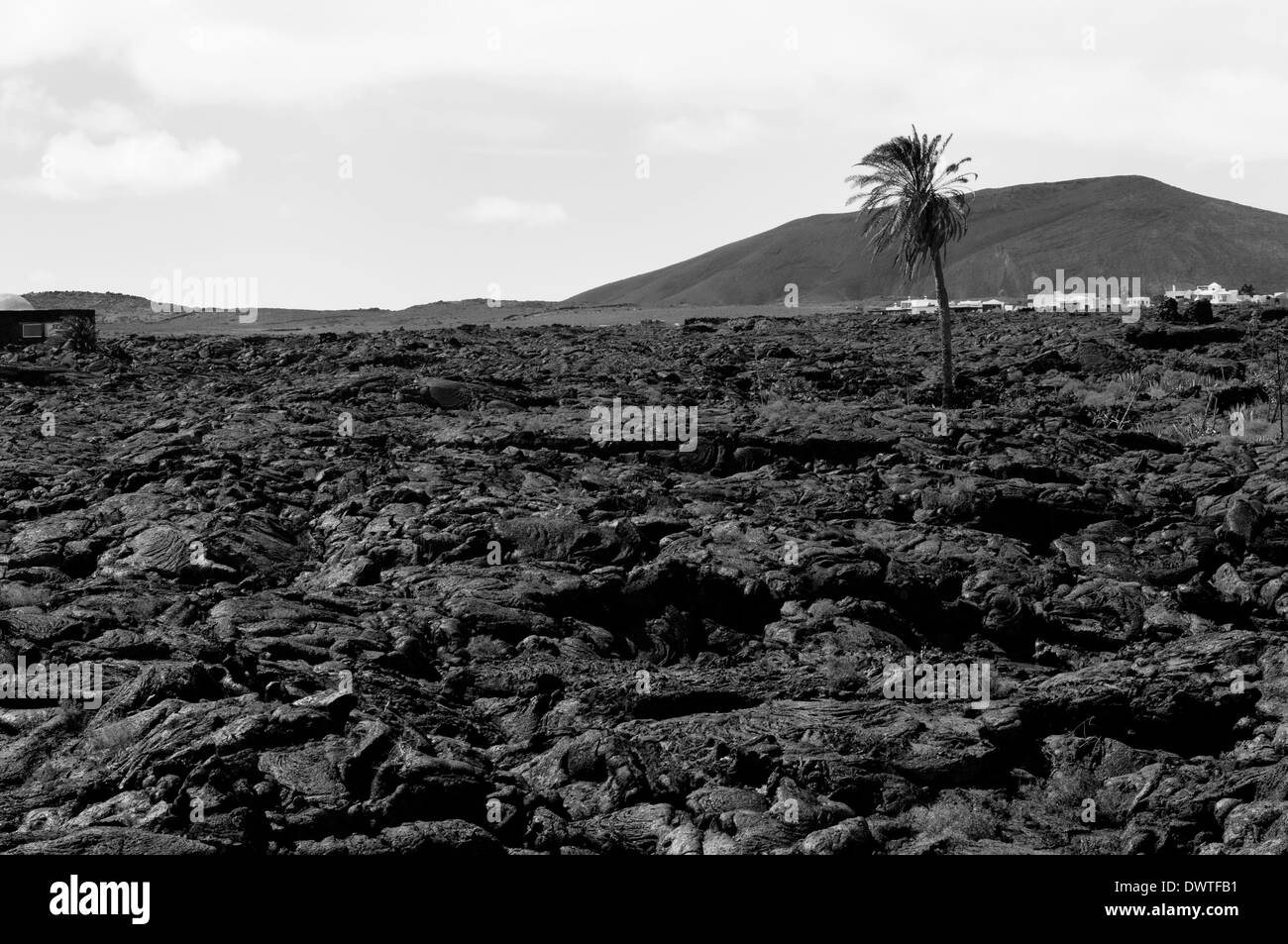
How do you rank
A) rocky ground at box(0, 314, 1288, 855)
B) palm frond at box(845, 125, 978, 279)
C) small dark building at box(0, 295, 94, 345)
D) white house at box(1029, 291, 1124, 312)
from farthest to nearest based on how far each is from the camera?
white house at box(1029, 291, 1124, 312)
small dark building at box(0, 295, 94, 345)
palm frond at box(845, 125, 978, 279)
rocky ground at box(0, 314, 1288, 855)

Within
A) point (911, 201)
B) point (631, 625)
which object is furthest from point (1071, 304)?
point (631, 625)

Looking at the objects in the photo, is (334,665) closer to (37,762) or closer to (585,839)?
(37,762)

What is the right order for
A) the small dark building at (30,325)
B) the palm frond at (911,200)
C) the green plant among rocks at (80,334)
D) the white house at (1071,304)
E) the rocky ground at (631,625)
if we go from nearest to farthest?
the rocky ground at (631,625) < the palm frond at (911,200) < the green plant among rocks at (80,334) < the small dark building at (30,325) < the white house at (1071,304)

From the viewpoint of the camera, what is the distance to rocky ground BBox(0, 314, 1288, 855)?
10914mm

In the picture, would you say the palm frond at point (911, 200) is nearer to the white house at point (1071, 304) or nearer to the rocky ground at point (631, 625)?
the rocky ground at point (631, 625)

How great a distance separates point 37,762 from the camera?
37.0 ft

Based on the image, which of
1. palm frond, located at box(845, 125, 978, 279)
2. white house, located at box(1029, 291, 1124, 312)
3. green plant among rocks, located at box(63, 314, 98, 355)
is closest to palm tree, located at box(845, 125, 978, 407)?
palm frond, located at box(845, 125, 978, 279)

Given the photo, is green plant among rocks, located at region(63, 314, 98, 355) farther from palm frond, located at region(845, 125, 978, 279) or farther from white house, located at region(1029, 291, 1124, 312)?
white house, located at region(1029, 291, 1124, 312)

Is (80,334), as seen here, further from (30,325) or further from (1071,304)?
(1071,304)

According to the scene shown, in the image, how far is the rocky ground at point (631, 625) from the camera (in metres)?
10.9

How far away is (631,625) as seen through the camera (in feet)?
54.7

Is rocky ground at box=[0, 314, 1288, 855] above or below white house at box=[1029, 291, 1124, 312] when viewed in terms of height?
below

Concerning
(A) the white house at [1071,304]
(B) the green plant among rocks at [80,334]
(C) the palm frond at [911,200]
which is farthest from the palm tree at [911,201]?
(A) the white house at [1071,304]
